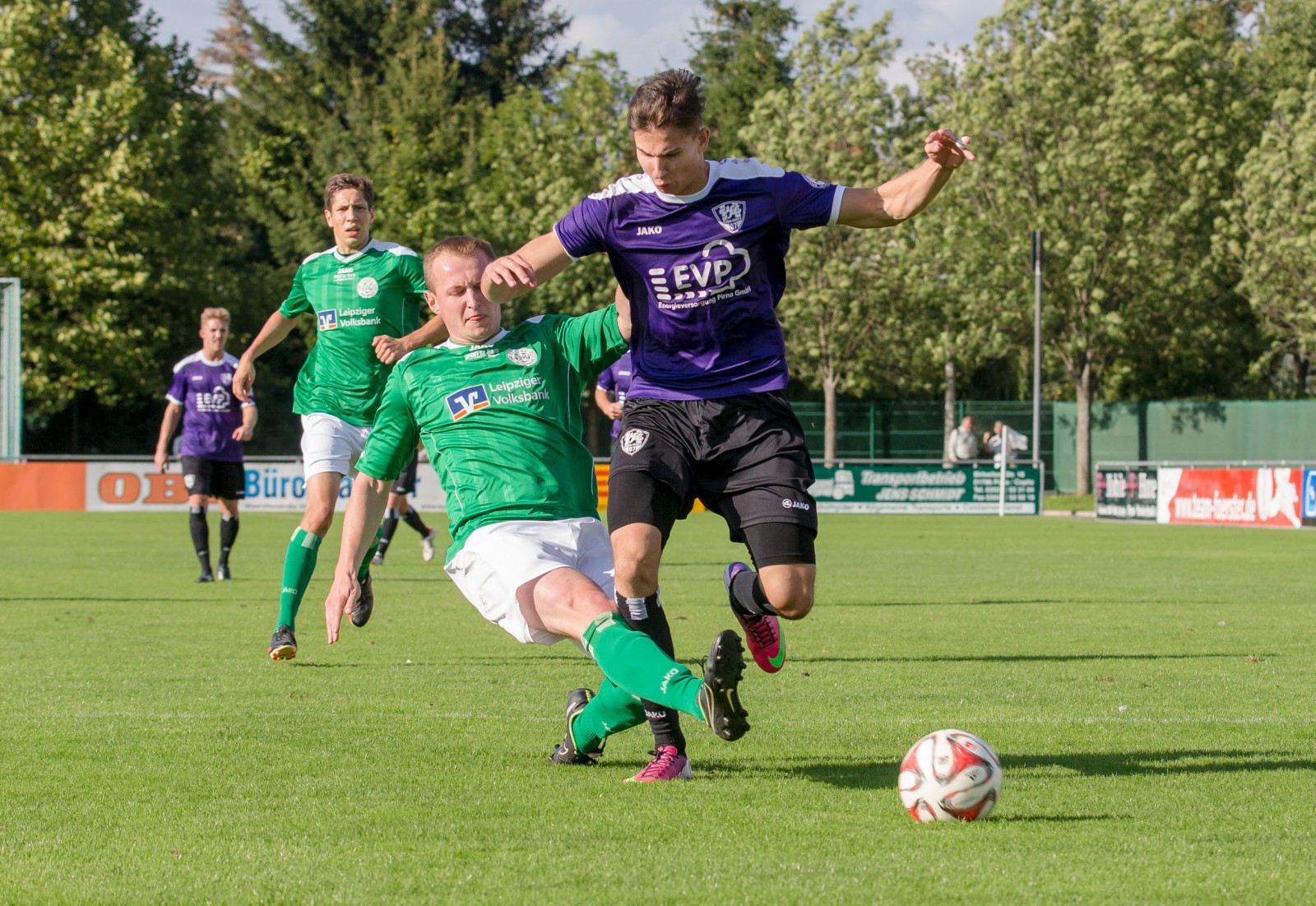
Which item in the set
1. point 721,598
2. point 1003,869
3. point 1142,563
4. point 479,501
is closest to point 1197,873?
point 1003,869

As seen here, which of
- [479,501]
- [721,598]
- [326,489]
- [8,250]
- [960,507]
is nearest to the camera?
[479,501]

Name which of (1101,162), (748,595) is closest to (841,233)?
(1101,162)

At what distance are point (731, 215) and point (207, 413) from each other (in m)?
9.64

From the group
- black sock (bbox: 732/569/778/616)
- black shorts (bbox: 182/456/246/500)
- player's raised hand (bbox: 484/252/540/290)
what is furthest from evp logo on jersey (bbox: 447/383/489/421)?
black shorts (bbox: 182/456/246/500)

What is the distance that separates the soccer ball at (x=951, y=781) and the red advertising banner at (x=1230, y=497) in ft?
73.3

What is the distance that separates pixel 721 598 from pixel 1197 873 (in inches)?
345

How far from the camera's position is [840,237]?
4200 centimetres

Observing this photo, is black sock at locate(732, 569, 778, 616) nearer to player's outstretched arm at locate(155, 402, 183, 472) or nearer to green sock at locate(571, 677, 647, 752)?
green sock at locate(571, 677, 647, 752)

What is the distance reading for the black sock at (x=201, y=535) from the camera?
14078 millimetres

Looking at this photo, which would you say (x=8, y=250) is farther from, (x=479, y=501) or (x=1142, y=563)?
(x=479, y=501)

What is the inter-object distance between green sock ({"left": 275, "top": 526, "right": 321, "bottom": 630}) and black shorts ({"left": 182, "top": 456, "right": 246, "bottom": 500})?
5469 millimetres

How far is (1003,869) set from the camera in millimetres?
3820

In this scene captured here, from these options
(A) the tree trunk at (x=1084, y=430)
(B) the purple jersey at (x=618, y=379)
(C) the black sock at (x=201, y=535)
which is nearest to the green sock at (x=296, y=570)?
(B) the purple jersey at (x=618, y=379)

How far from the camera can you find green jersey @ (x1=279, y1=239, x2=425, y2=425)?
8.96 metres
